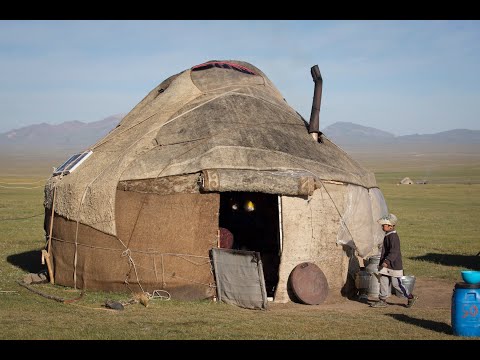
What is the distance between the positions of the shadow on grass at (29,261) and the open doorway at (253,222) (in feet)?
12.2

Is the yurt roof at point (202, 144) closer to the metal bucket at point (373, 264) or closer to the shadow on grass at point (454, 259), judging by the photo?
the metal bucket at point (373, 264)

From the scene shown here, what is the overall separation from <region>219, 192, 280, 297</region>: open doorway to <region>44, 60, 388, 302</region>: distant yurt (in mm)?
74

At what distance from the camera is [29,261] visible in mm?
15320

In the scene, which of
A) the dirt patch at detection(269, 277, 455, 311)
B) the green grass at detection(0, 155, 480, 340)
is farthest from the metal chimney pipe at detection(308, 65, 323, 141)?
the green grass at detection(0, 155, 480, 340)

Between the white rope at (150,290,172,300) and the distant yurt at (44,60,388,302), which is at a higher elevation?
the distant yurt at (44,60,388,302)

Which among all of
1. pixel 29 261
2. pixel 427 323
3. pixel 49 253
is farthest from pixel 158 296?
pixel 29 261

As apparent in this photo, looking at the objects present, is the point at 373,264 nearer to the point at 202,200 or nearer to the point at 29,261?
the point at 202,200

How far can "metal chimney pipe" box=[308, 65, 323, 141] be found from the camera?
1271 centimetres

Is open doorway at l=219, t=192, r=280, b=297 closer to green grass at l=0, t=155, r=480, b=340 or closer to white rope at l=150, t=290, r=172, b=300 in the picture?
white rope at l=150, t=290, r=172, b=300

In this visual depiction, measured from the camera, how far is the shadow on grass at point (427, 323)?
9.12 m

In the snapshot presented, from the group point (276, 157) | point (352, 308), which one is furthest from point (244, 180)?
point (352, 308)

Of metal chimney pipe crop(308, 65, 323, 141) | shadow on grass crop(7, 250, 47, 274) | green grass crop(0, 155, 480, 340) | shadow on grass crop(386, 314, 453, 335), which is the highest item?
metal chimney pipe crop(308, 65, 323, 141)

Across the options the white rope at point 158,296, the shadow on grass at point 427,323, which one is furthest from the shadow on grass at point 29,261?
the shadow on grass at point 427,323
